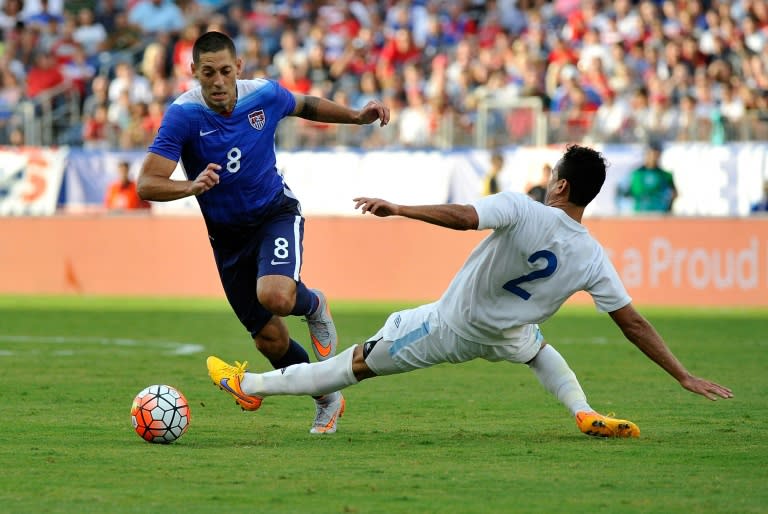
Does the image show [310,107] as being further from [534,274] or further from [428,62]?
[428,62]

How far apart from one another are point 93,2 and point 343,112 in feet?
68.4

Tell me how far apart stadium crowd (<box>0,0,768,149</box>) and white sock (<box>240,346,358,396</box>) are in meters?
13.6

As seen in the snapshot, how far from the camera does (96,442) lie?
7719mm

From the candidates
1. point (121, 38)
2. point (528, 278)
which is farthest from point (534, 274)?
point (121, 38)

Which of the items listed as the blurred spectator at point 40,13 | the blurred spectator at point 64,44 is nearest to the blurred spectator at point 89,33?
the blurred spectator at point 64,44

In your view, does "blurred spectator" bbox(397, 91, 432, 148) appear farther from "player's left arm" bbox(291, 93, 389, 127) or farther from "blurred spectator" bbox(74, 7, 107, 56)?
"player's left arm" bbox(291, 93, 389, 127)

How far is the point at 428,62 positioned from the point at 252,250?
16.9 meters

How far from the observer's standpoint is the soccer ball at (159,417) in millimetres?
7633

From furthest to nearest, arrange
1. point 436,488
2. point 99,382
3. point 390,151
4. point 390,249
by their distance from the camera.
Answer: point 390,151 < point 390,249 < point 99,382 < point 436,488

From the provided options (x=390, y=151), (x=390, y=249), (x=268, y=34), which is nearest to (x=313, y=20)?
(x=268, y=34)

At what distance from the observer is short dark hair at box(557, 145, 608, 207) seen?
7.45 m

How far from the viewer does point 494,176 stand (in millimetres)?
20266

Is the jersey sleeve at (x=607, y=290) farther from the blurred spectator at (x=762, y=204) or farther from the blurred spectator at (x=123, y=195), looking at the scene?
the blurred spectator at (x=123, y=195)

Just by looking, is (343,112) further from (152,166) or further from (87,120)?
(87,120)
